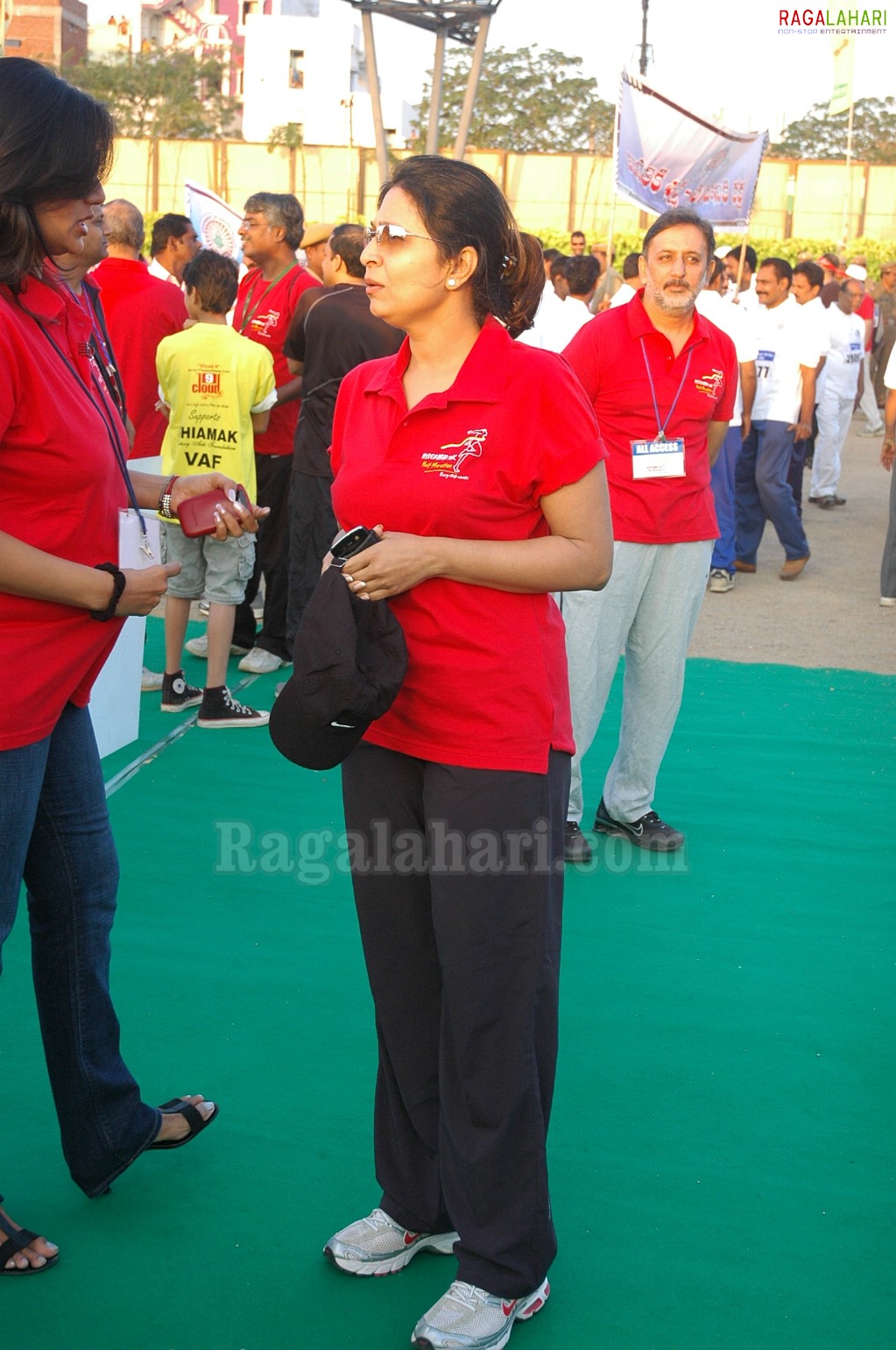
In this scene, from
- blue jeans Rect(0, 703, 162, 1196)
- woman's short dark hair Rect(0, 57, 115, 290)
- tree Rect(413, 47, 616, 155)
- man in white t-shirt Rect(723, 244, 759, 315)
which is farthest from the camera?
tree Rect(413, 47, 616, 155)

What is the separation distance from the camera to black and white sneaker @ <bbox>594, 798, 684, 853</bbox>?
4.54 metres

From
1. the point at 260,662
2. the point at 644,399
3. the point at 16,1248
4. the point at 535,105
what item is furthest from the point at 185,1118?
the point at 535,105

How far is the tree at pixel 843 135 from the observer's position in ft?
182

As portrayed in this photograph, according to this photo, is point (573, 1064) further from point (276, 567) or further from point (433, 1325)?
point (276, 567)

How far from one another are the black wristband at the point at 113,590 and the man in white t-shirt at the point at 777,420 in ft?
24.8

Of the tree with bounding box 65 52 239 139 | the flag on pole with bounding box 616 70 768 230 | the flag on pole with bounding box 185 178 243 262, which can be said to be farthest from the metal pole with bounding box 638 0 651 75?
the flag on pole with bounding box 185 178 243 262

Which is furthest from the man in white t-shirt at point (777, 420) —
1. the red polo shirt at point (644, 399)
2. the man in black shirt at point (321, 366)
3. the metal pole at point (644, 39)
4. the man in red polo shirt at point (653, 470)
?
the metal pole at point (644, 39)

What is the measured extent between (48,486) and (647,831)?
287cm

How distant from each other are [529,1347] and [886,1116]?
3.58ft

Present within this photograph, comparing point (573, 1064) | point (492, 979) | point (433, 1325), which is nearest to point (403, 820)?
point (492, 979)

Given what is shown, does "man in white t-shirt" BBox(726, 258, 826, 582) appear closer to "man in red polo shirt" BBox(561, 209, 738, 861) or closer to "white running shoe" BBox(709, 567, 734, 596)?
"white running shoe" BBox(709, 567, 734, 596)

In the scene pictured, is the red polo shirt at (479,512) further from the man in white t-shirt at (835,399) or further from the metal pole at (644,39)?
the metal pole at (644,39)

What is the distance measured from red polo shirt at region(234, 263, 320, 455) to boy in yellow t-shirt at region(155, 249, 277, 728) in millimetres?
774

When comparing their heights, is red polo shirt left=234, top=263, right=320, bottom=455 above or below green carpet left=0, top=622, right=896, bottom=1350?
above
